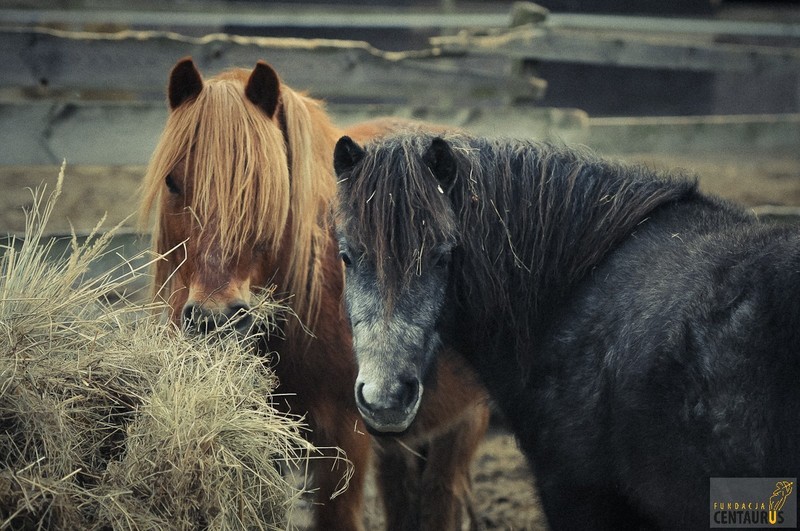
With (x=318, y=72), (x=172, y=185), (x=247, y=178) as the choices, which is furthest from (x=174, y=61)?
(x=247, y=178)

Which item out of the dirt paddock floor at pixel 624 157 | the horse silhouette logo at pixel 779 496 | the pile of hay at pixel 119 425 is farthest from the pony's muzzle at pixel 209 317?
the horse silhouette logo at pixel 779 496

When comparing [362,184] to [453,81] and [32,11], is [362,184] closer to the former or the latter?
[453,81]

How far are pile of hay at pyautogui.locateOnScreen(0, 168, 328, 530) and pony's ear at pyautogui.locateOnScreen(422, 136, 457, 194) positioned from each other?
33.2 inches

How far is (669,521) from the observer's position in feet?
7.36

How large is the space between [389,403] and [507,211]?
793 mm

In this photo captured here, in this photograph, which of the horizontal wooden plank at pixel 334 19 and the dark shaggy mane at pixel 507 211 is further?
the horizontal wooden plank at pixel 334 19

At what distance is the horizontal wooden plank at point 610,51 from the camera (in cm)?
623

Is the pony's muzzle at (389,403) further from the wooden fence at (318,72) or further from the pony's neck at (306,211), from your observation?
the wooden fence at (318,72)

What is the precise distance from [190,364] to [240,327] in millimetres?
329

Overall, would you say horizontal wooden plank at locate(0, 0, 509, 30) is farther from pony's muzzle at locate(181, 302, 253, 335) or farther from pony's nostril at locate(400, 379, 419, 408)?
pony's nostril at locate(400, 379, 419, 408)

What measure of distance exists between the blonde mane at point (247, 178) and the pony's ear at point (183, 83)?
38mm

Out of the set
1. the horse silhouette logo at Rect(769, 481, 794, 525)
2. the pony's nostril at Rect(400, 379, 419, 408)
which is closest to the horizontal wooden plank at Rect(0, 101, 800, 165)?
the pony's nostril at Rect(400, 379, 419, 408)

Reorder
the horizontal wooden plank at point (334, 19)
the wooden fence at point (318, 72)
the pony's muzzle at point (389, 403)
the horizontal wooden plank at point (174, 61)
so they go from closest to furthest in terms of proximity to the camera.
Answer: the pony's muzzle at point (389, 403), the wooden fence at point (318, 72), the horizontal wooden plank at point (174, 61), the horizontal wooden plank at point (334, 19)

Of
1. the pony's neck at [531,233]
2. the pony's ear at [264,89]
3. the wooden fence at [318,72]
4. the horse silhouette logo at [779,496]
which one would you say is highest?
the wooden fence at [318,72]
